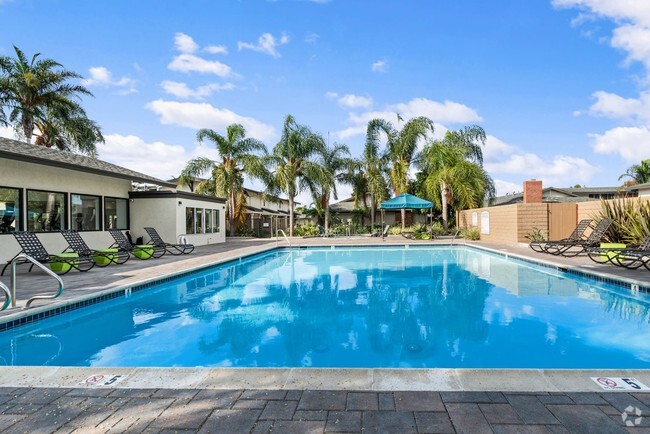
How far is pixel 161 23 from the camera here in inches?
508

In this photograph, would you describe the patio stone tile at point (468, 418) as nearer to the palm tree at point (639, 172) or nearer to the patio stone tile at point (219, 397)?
the patio stone tile at point (219, 397)

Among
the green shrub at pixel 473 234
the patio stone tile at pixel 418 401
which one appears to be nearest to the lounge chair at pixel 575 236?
the green shrub at pixel 473 234

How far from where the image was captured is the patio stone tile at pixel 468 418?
2.39 metres

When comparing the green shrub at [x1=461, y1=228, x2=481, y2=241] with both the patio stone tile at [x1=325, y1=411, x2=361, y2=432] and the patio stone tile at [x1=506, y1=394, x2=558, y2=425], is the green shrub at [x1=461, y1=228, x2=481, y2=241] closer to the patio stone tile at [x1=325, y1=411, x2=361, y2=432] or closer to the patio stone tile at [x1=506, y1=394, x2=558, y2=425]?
the patio stone tile at [x1=506, y1=394, x2=558, y2=425]

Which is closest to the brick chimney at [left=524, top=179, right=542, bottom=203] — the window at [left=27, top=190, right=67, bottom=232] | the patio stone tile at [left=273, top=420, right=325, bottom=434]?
the patio stone tile at [left=273, top=420, right=325, bottom=434]

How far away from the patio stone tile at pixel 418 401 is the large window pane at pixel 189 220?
17.8 meters

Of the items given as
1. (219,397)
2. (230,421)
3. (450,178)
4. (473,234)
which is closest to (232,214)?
(450,178)

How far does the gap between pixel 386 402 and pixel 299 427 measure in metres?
0.70

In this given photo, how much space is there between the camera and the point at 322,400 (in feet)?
9.22

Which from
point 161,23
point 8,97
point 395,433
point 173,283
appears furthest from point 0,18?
point 395,433

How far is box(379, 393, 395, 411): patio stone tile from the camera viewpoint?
8.85ft

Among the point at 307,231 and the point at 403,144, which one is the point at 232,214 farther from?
the point at 403,144

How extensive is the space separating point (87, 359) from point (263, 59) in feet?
45.4

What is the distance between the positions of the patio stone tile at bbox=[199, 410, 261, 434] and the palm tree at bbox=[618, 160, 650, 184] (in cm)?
4624
